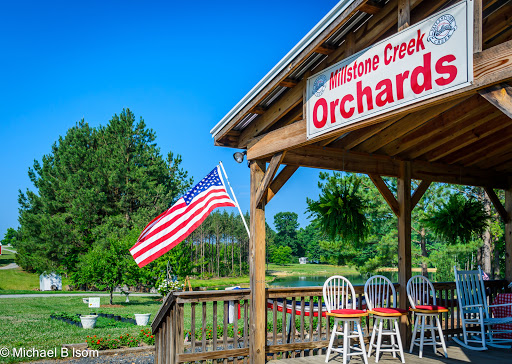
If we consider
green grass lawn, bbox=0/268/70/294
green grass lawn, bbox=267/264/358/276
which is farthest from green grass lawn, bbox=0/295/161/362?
green grass lawn, bbox=267/264/358/276

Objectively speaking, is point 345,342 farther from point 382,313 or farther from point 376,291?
point 376,291

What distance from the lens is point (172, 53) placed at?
177 ft

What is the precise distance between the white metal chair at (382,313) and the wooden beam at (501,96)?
2.79 m

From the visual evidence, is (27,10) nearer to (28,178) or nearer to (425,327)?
(28,178)

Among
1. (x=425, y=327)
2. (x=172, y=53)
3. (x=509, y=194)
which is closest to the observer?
(x=425, y=327)

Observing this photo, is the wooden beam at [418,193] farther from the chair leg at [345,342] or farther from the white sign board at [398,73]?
the white sign board at [398,73]

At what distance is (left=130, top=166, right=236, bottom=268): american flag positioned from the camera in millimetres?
5934

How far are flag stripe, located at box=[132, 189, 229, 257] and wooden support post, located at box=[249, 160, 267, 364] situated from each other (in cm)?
114

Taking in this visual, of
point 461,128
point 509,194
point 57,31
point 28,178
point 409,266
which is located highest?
point 57,31

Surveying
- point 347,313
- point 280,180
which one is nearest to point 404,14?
point 280,180

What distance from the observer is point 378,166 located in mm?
6113

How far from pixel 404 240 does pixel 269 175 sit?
2.15 meters

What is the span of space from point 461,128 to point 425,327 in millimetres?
2450

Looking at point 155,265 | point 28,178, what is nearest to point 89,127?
point 28,178
